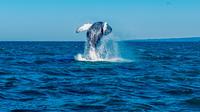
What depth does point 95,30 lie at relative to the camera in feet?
113

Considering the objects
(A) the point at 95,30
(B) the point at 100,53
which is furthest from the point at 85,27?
(B) the point at 100,53

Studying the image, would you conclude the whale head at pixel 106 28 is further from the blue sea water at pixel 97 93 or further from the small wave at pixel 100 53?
the blue sea water at pixel 97 93

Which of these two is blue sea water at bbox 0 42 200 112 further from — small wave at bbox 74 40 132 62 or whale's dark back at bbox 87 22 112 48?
small wave at bbox 74 40 132 62

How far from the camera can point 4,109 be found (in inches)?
567

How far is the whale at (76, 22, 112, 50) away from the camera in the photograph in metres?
33.9

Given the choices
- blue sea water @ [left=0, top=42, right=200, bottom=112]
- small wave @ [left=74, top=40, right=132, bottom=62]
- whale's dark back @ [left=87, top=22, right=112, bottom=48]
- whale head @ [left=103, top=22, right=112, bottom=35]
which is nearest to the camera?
blue sea water @ [left=0, top=42, right=200, bottom=112]

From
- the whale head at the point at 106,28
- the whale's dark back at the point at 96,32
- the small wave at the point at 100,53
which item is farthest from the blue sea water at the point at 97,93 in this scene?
the small wave at the point at 100,53

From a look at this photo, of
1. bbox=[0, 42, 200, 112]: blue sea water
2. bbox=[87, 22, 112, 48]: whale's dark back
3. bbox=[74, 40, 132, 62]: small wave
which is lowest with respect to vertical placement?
bbox=[0, 42, 200, 112]: blue sea water

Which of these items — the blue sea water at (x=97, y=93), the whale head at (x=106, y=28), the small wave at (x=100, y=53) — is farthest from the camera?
the small wave at (x=100, y=53)

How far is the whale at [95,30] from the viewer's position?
111 ft

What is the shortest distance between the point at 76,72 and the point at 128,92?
894cm

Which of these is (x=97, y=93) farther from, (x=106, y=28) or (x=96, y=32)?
(x=96, y=32)

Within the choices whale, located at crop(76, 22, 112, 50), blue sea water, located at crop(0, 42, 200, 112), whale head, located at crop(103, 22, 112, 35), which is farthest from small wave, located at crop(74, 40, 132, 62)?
blue sea water, located at crop(0, 42, 200, 112)

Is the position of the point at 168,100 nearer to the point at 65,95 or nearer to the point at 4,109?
the point at 65,95
